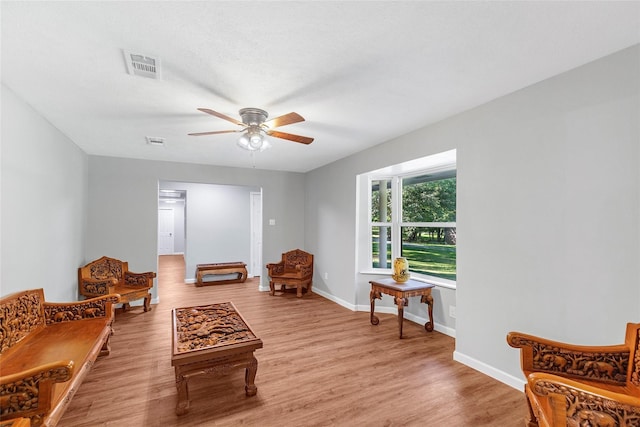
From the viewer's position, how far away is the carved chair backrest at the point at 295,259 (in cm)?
581

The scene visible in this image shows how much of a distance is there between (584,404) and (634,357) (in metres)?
0.70

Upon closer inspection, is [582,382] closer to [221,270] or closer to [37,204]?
[37,204]

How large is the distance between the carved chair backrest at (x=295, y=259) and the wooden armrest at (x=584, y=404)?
4.61 meters

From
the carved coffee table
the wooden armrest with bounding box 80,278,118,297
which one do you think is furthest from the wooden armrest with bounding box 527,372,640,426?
the wooden armrest with bounding box 80,278,118,297

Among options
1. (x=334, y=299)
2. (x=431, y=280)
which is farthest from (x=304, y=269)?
(x=431, y=280)

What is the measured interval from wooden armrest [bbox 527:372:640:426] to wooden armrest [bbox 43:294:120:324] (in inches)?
135

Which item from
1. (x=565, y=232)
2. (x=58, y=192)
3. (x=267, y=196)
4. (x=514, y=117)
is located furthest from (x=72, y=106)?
(x=565, y=232)

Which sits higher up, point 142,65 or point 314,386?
point 142,65

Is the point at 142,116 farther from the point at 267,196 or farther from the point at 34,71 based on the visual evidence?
the point at 267,196

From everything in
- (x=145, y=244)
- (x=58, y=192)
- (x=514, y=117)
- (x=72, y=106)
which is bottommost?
(x=145, y=244)

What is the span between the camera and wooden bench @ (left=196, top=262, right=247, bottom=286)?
20.7 ft

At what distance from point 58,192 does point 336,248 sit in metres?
3.85

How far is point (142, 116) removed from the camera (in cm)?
294

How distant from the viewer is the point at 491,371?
2547mm
